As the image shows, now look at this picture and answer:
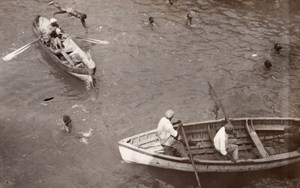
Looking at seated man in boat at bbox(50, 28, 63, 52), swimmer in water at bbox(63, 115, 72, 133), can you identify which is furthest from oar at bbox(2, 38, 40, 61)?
swimmer in water at bbox(63, 115, 72, 133)

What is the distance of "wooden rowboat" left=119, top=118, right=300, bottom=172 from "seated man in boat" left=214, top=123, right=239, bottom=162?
0.26 metres

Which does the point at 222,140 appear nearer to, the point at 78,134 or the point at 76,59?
the point at 78,134

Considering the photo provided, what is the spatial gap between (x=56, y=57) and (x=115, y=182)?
297 inches

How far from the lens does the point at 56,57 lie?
672 inches

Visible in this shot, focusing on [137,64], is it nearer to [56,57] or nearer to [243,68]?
[56,57]

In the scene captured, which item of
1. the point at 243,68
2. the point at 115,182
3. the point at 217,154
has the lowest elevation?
the point at 115,182

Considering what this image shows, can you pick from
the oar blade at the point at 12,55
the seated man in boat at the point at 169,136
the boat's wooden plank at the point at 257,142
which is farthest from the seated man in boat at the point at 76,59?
the boat's wooden plank at the point at 257,142

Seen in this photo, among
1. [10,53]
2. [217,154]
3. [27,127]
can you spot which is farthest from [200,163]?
[10,53]

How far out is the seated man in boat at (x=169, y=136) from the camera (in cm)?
1170

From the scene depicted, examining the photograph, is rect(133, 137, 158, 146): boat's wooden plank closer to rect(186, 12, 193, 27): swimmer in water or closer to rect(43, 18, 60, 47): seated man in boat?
rect(43, 18, 60, 47): seated man in boat

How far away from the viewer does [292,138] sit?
12406mm

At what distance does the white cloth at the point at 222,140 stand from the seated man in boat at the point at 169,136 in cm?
137

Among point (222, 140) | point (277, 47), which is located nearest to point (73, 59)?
point (222, 140)

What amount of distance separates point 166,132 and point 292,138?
464cm
